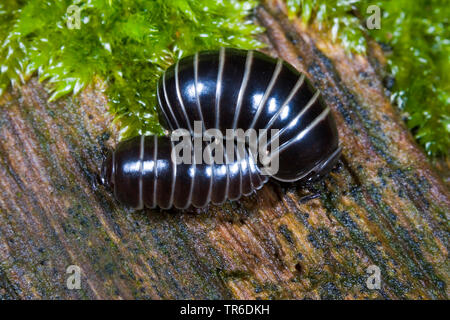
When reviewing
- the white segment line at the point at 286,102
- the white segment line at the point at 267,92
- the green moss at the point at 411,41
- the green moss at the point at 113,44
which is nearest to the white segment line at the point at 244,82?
the white segment line at the point at 267,92

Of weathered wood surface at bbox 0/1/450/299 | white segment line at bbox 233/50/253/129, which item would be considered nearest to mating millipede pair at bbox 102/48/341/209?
white segment line at bbox 233/50/253/129

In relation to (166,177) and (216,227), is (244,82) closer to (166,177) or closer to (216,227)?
(166,177)

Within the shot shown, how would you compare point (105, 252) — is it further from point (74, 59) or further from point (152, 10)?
point (152, 10)

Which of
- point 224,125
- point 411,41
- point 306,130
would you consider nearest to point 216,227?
point 224,125

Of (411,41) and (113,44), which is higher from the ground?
(411,41)

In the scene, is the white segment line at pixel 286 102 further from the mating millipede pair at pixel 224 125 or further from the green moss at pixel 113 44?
the green moss at pixel 113 44
